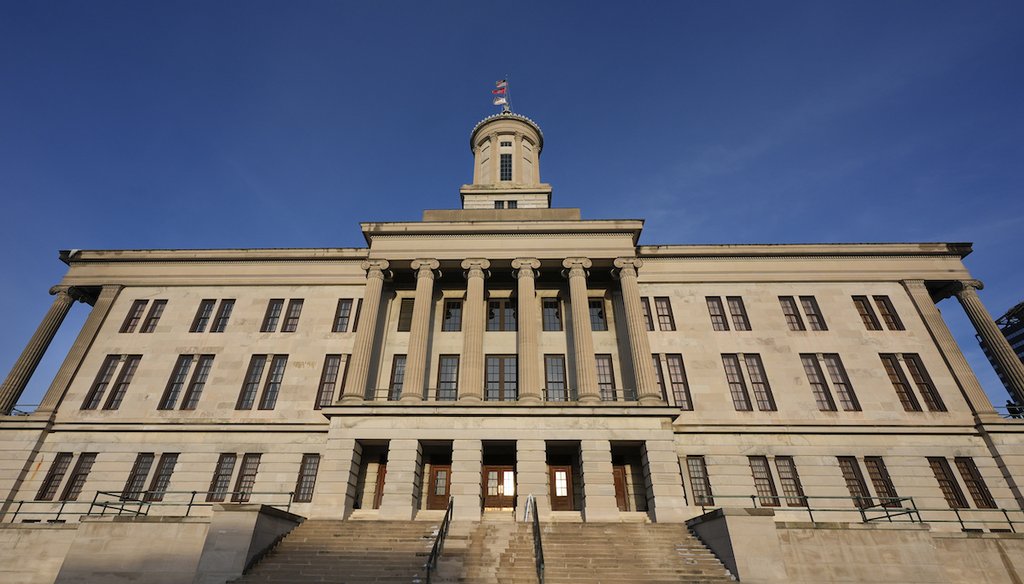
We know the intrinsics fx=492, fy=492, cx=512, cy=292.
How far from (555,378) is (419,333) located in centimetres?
774

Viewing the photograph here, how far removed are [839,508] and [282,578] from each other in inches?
950

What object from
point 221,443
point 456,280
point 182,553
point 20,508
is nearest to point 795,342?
point 456,280

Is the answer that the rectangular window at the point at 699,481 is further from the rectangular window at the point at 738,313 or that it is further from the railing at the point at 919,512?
the rectangular window at the point at 738,313

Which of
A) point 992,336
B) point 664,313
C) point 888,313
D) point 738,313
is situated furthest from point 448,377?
point 992,336

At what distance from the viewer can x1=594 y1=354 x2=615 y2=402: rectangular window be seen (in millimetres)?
26250

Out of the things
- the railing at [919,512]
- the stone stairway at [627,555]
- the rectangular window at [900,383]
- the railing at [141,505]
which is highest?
the rectangular window at [900,383]

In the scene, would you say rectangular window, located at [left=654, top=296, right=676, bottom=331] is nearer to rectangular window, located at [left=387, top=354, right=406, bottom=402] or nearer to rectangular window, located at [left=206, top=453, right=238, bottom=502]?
rectangular window, located at [left=387, top=354, right=406, bottom=402]

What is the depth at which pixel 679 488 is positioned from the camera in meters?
20.8

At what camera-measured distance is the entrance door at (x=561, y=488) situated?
22844 mm

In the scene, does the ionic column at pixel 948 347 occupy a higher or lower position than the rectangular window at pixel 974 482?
higher

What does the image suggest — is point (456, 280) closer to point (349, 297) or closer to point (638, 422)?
point (349, 297)

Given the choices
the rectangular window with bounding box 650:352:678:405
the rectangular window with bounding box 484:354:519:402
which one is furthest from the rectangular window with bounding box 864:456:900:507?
the rectangular window with bounding box 484:354:519:402

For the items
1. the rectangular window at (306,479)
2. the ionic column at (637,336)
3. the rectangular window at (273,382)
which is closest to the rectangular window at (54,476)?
the rectangular window at (273,382)

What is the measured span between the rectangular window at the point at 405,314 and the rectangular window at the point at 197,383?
1090cm
